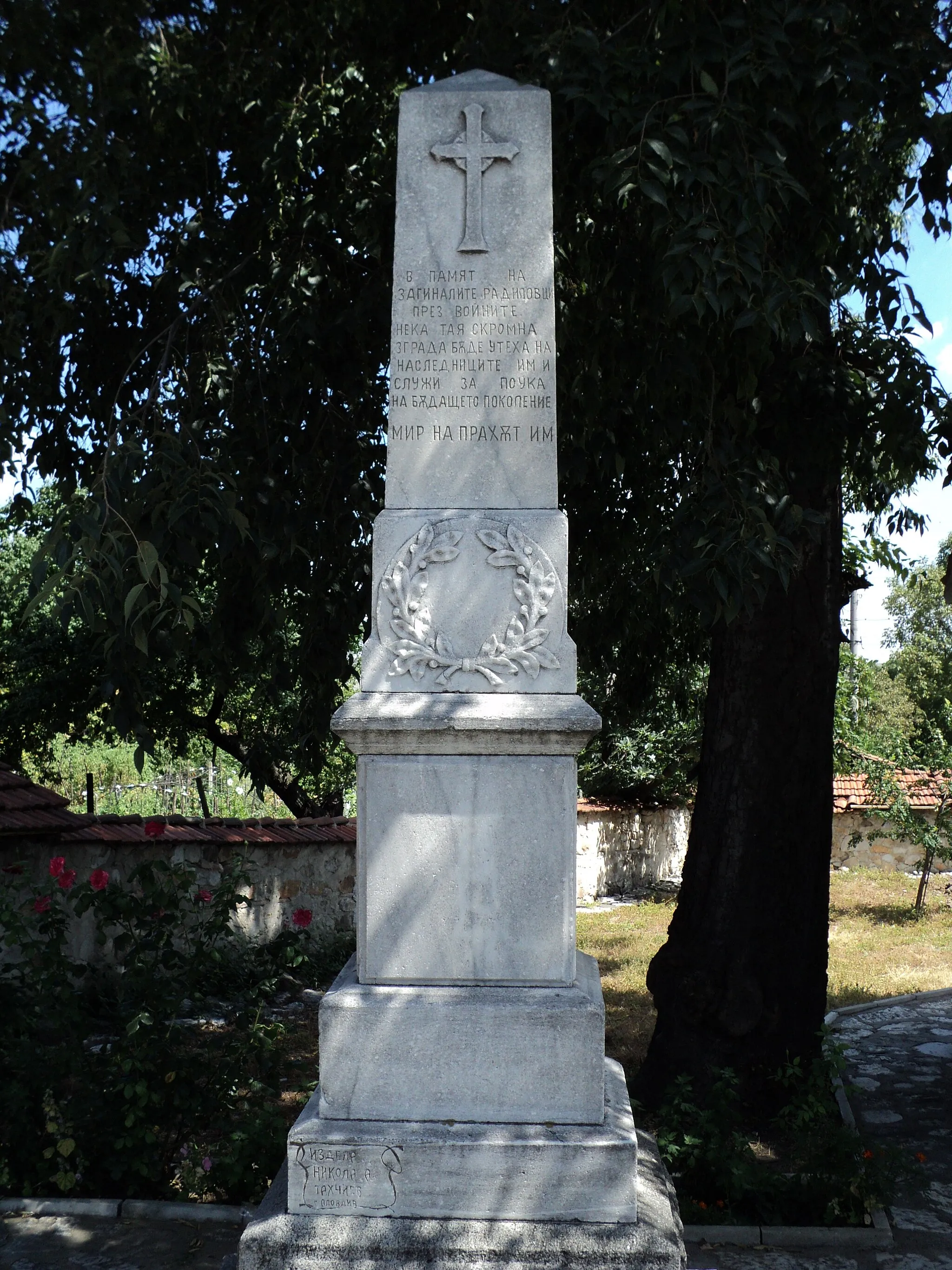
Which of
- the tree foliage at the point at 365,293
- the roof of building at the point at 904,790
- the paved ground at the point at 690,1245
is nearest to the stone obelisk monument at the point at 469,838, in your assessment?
the tree foliage at the point at 365,293

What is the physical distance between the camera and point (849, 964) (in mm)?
10672

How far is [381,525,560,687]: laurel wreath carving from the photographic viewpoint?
321cm

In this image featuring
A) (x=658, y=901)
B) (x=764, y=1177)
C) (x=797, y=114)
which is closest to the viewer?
(x=797, y=114)

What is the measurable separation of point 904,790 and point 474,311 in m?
13.2

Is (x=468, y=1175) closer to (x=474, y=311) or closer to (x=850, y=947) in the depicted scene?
(x=474, y=311)

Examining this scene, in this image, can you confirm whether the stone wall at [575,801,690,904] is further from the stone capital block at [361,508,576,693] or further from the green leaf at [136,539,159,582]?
the stone capital block at [361,508,576,693]

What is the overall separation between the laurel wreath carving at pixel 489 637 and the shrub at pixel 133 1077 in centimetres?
234

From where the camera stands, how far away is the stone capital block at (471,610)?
3.21 m

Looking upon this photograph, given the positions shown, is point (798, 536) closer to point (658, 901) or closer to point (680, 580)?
point (680, 580)

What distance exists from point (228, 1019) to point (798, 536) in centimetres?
479

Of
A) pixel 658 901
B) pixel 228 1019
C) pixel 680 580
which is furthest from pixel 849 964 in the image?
pixel 680 580

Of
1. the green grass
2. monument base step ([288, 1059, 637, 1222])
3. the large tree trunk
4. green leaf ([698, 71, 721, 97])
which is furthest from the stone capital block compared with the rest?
the green grass

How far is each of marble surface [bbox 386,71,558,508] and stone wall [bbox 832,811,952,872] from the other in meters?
14.1
